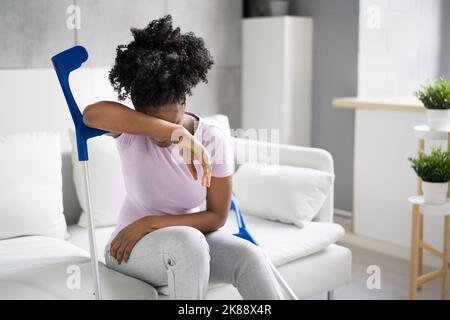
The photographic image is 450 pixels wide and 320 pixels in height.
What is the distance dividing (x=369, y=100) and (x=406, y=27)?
1.70ft

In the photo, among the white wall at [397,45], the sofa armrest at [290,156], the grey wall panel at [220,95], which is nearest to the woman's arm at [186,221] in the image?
the sofa armrest at [290,156]

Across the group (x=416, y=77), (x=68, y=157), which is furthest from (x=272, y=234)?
(x=416, y=77)

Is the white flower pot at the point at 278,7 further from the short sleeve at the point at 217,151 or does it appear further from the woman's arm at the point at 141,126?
the woman's arm at the point at 141,126

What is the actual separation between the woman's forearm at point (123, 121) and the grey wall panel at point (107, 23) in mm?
1404

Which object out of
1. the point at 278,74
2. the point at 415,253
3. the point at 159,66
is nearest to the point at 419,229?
the point at 415,253

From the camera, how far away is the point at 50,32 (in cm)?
273

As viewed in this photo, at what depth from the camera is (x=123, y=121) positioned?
1.56m

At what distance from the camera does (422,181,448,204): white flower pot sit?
2.58 metres

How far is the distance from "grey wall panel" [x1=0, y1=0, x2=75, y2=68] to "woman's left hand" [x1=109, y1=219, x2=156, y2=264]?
1260 millimetres

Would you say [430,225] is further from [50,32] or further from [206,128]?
[50,32]

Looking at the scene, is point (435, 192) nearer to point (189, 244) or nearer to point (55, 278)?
point (189, 244)

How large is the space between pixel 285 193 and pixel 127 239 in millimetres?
1018

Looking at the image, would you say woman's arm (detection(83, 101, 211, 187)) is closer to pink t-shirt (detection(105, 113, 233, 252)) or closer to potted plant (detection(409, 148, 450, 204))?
pink t-shirt (detection(105, 113, 233, 252))

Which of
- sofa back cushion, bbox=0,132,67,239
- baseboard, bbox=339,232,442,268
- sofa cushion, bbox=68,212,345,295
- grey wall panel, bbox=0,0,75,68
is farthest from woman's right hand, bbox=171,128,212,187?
baseboard, bbox=339,232,442,268
